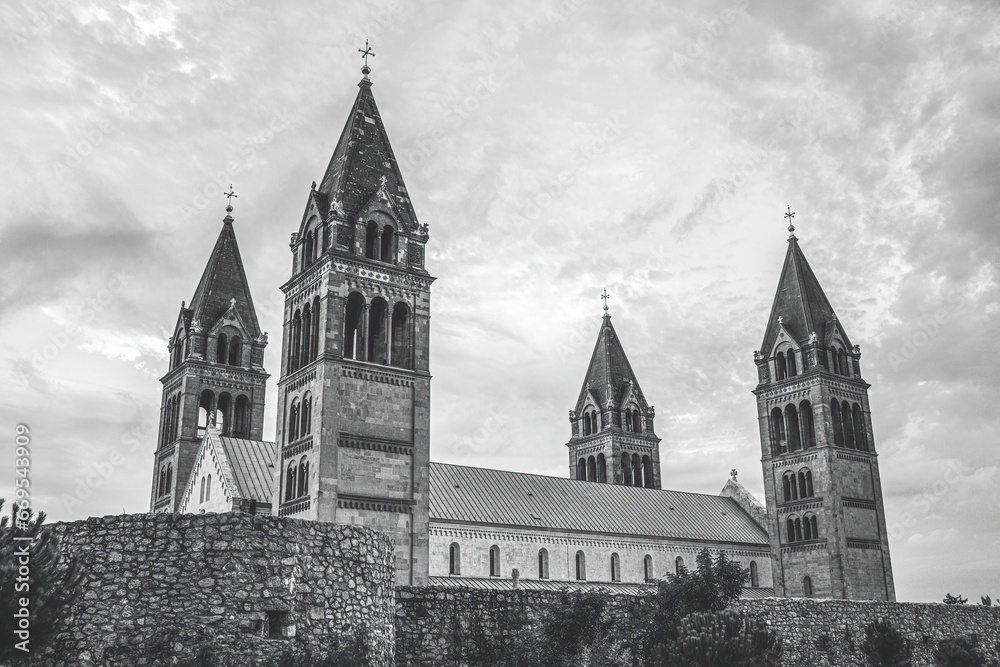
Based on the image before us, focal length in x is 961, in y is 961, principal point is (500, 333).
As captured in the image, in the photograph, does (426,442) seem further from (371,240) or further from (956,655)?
(956,655)

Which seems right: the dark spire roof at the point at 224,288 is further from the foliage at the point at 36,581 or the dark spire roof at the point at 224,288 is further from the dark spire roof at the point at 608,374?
the foliage at the point at 36,581

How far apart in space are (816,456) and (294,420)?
37.2 metres

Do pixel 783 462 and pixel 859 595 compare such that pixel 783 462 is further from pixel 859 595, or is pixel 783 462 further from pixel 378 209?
pixel 378 209

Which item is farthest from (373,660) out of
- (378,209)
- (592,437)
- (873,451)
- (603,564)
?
(592,437)

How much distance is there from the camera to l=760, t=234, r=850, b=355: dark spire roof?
6788 centimetres

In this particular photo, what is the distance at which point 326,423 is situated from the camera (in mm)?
41219

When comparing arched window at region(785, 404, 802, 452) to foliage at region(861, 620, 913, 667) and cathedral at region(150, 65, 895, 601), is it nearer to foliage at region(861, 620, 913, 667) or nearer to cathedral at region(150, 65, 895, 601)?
cathedral at region(150, 65, 895, 601)

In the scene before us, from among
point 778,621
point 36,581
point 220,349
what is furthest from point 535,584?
point 36,581

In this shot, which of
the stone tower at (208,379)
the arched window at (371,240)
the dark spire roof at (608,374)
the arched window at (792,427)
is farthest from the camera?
the dark spire roof at (608,374)

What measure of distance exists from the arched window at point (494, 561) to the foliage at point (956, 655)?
30.6m

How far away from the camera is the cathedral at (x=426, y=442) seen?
42.5m

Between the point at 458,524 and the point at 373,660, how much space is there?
40.0m

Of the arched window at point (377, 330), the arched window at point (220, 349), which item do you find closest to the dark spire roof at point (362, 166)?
the arched window at point (377, 330)

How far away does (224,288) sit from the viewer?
66.0 meters
